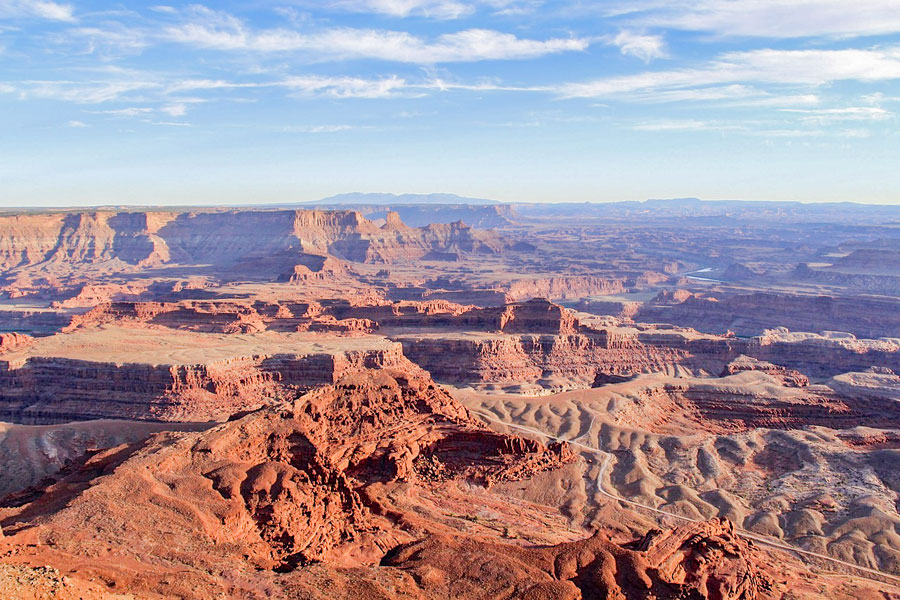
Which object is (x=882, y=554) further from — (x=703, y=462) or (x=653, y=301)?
(x=653, y=301)

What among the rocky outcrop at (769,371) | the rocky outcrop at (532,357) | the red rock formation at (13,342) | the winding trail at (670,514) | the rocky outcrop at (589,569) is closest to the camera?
the rocky outcrop at (589,569)

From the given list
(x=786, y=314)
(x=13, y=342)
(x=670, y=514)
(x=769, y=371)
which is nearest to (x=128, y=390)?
(x=13, y=342)

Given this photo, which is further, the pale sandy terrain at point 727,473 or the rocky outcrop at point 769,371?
the rocky outcrop at point 769,371

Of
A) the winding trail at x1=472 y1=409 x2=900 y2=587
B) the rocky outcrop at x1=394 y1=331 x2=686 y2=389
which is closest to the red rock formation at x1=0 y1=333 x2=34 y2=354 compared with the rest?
the rocky outcrop at x1=394 y1=331 x2=686 y2=389

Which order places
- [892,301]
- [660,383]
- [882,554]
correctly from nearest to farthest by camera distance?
1. [882,554]
2. [660,383]
3. [892,301]

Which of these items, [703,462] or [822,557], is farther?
[703,462]

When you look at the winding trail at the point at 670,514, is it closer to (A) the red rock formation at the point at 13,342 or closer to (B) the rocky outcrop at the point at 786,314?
(A) the red rock formation at the point at 13,342

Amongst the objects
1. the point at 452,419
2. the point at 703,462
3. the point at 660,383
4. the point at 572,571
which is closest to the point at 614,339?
the point at 660,383

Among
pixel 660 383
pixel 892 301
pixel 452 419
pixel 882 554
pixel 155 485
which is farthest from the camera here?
pixel 892 301

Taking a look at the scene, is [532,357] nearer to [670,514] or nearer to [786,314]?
[670,514]

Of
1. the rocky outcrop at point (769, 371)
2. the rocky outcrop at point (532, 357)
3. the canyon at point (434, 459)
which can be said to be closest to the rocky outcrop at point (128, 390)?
the canyon at point (434, 459)

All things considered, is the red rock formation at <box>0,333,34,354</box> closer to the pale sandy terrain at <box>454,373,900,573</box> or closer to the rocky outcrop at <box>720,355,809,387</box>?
the pale sandy terrain at <box>454,373,900,573</box>
